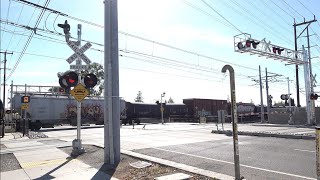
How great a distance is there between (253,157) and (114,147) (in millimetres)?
4644

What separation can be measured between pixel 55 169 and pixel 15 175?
40.5 inches

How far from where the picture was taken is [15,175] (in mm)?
8227

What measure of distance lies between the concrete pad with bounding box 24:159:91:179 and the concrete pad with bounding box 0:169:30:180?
0.40 ft

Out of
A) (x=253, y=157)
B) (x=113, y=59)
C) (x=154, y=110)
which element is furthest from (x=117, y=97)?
(x=154, y=110)

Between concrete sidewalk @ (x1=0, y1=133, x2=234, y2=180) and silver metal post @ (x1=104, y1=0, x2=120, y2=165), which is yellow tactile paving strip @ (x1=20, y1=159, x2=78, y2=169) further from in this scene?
silver metal post @ (x1=104, y1=0, x2=120, y2=165)

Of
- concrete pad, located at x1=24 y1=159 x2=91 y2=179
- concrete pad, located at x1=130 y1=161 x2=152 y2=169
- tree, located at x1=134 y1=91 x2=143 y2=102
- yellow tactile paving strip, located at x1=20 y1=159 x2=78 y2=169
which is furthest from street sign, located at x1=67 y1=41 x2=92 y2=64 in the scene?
tree, located at x1=134 y1=91 x2=143 y2=102

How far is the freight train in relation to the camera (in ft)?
103

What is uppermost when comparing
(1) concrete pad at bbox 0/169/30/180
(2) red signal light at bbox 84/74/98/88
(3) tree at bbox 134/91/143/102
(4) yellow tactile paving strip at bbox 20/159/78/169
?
(3) tree at bbox 134/91/143/102

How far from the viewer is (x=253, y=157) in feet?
35.4

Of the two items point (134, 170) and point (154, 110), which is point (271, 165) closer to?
point (134, 170)

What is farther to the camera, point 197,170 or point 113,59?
point 113,59

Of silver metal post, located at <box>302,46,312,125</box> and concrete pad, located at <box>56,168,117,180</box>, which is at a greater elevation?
silver metal post, located at <box>302,46,312,125</box>

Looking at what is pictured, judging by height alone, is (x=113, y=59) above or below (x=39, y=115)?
above

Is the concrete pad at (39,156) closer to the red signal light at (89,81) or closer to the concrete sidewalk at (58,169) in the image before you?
the concrete sidewalk at (58,169)
